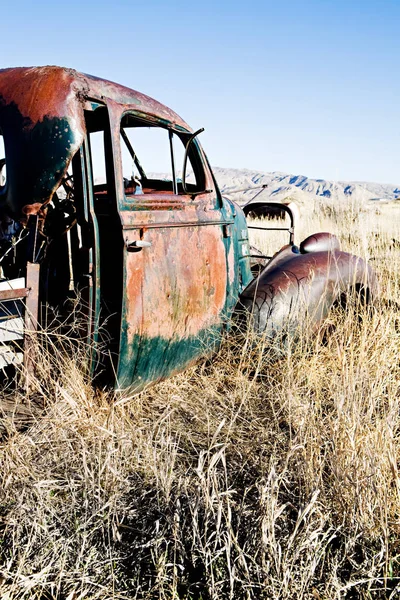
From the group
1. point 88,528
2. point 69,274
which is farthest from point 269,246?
point 88,528

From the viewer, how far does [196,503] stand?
2133mm

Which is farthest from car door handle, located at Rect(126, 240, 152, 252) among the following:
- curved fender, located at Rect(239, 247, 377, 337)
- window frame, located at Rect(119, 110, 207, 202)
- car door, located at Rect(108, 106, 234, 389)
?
curved fender, located at Rect(239, 247, 377, 337)

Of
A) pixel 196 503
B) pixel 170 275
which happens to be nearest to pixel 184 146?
pixel 170 275

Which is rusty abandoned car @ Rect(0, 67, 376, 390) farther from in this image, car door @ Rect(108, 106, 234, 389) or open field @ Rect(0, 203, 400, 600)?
open field @ Rect(0, 203, 400, 600)

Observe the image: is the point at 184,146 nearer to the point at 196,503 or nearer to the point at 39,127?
the point at 39,127

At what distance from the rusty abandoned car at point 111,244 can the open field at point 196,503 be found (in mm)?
314

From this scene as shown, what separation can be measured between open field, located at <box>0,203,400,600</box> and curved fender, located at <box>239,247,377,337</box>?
2.21 feet

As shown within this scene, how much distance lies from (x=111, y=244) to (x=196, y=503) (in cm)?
142

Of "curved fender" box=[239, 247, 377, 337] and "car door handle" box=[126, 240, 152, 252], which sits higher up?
"car door handle" box=[126, 240, 152, 252]

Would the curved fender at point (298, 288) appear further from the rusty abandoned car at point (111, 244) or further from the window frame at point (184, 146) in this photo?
the window frame at point (184, 146)

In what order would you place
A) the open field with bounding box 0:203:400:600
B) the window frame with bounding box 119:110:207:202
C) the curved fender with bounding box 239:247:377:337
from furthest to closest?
the curved fender with bounding box 239:247:377:337 → the window frame with bounding box 119:110:207:202 → the open field with bounding box 0:203:400:600

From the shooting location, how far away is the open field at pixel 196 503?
1.90 meters

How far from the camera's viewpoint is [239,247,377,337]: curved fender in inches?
145

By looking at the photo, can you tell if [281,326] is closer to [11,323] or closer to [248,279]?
[248,279]
